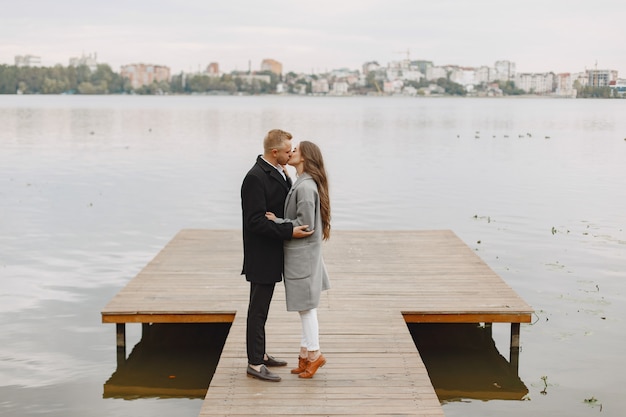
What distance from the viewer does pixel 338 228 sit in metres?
19.2

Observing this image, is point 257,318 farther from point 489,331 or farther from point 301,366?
point 489,331

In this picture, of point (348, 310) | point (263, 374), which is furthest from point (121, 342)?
point (263, 374)

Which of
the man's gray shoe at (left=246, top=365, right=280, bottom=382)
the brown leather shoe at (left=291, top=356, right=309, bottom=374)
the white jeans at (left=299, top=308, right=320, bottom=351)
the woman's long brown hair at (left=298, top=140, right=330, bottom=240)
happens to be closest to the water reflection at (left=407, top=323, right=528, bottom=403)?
the brown leather shoe at (left=291, top=356, right=309, bottom=374)

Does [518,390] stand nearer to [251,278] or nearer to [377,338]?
[377,338]

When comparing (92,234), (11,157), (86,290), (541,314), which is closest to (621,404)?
(541,314)

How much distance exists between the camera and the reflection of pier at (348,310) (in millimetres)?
7062

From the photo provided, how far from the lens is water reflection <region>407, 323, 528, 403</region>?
30.7ft

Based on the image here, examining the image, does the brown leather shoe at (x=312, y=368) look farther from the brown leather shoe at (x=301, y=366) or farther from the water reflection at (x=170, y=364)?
the water reflection at (x=170, y=364)

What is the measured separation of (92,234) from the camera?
18391 millimetres

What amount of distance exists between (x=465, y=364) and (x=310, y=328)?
3.49 meters

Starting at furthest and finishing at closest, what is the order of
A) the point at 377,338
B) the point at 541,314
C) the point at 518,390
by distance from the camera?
1. the point at 541,314
2. the point at 518,390
3. the point at 377,338

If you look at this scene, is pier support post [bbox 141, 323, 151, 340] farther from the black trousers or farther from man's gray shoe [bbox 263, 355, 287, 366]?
the black trousers

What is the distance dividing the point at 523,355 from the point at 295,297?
4.43 m

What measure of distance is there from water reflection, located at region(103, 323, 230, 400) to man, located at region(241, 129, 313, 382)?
7.08ft
